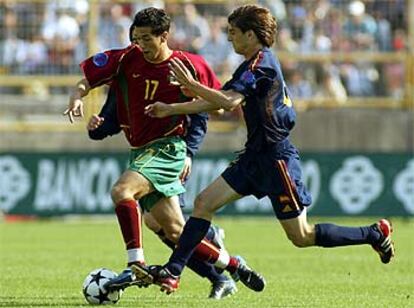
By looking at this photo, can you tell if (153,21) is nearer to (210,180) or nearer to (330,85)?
(210,180)

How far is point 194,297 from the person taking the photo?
34.1 feet

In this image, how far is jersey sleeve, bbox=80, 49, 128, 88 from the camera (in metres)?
10.3

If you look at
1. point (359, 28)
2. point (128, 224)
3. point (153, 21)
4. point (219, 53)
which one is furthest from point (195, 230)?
point (359, 28)

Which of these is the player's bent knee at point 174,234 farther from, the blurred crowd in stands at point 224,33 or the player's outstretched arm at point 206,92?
the blurred crowd in stands at point 224,33

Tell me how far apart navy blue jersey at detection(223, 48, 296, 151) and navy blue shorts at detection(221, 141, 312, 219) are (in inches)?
3.4

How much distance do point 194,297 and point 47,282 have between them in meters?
1.81

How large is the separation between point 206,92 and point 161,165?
1.05m

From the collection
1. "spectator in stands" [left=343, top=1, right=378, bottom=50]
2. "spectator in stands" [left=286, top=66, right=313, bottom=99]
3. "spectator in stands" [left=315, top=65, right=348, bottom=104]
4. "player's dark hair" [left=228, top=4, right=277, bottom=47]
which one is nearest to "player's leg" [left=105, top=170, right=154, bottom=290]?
"player's dark hair" [left=228, top=4, right=277, bottom=47]

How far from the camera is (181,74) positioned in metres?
9.43

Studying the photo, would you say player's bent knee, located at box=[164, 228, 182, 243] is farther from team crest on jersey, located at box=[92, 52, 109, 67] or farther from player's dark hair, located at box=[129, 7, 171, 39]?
player's dark hair, located at box=[129, 7, 171, 39]

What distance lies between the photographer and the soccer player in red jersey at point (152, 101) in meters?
10.1

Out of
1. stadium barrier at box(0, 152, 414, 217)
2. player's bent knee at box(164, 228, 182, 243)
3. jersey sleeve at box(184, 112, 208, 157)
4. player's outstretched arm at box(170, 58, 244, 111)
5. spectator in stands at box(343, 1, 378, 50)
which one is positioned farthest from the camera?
spectator in stands at box(343, 1, 378, 50)

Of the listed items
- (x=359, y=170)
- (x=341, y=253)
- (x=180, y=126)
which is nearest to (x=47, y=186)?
(x=359, y=170)

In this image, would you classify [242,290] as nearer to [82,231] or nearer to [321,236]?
[321,236]
